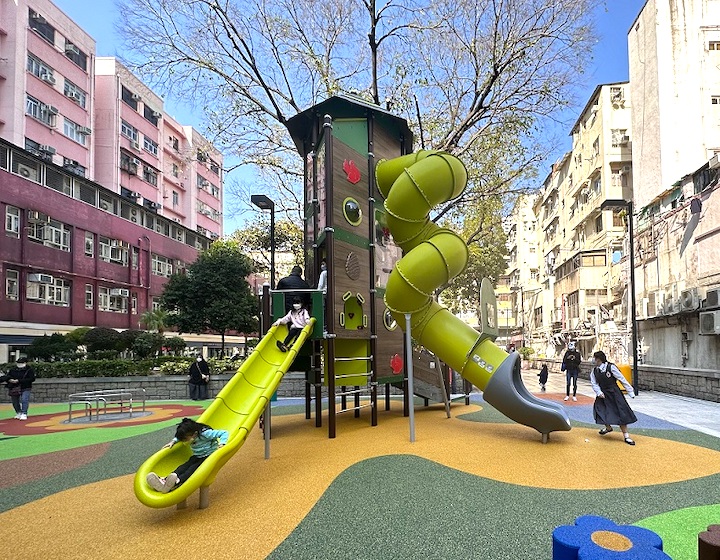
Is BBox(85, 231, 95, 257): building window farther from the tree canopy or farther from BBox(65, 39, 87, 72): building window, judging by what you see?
BBox(65, 39, 87, 72): building window

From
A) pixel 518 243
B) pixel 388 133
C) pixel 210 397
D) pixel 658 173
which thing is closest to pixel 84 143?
pixel 210 397

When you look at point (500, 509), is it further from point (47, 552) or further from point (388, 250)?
point (388, 250)

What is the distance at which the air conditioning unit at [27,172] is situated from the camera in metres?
26.2

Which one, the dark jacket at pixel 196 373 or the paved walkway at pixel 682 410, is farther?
the dark jacket at pixel 196 373

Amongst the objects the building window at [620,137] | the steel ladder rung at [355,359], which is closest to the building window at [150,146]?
the building window at [620,137]

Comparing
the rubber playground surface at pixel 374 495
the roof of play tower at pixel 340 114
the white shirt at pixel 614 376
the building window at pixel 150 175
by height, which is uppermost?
the building window at pixel 150 175

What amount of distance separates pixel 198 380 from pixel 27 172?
16.5 meters

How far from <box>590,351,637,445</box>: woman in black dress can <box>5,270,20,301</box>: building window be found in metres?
26.4

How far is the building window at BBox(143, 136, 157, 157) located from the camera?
42.9 meters

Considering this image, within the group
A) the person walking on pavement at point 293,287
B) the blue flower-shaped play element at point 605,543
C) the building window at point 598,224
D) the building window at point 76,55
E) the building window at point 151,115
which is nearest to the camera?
the blue flower-shaped play element at point 605,543

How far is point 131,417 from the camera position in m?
14.5

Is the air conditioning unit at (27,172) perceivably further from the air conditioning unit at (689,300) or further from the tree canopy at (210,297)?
the air conditioning unit at (689,300)

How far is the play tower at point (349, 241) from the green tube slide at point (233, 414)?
1.15 m

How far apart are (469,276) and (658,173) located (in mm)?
12856
